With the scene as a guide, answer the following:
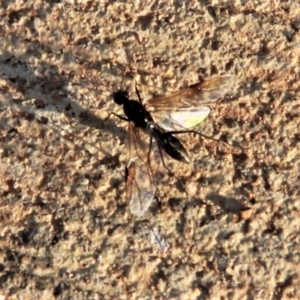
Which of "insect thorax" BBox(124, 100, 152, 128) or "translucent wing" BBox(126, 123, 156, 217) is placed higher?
"insect thorax" BBox(124, 100, 152, 128)

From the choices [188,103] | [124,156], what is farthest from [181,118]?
[124,156]

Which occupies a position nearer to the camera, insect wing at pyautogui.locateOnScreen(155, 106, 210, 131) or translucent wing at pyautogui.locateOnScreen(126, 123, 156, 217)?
translucent wing at pyautogui.locateOnScreen(126, 123, 156, 217)

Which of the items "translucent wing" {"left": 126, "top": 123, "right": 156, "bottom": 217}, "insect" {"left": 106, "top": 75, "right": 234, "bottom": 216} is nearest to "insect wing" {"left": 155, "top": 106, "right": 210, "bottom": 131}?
"insect" {"left": 106, "top": 75, "right": 234, "bottom": 216}

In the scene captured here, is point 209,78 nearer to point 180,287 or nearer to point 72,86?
point 72,86

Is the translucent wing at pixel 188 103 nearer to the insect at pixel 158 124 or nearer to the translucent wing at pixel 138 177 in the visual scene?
the insect at pixel 158 124

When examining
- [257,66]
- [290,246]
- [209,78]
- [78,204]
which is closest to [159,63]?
[209,78]

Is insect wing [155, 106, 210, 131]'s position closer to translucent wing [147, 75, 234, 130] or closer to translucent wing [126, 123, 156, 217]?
translucent wing [147, 75, 234, 130]
